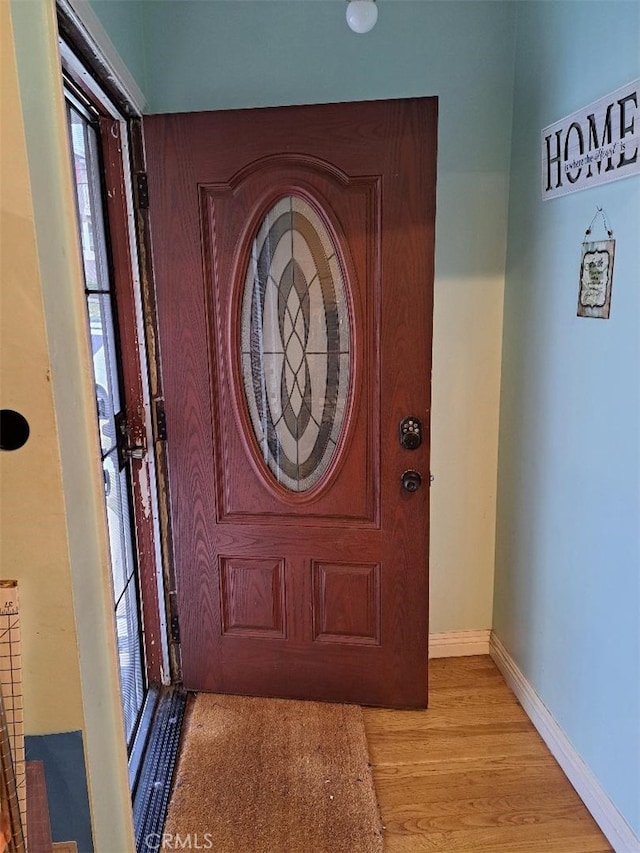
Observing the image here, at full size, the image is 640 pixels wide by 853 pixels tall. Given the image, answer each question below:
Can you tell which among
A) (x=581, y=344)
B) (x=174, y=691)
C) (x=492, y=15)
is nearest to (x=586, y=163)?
(x=581, y=344)

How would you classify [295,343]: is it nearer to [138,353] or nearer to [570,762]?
[138,353]

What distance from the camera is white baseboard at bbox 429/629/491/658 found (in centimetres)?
230

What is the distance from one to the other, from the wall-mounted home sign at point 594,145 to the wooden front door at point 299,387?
35 centimetres

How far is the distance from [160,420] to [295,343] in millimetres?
505

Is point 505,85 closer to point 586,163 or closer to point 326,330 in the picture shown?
point 586,163

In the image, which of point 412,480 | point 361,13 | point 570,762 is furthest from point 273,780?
point 361,13

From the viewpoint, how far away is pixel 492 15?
1890 millimetres

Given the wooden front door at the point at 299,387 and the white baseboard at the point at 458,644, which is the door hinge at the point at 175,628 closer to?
the wooden front door at the point at 299,387

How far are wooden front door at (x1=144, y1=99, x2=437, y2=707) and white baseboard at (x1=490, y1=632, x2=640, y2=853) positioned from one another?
0.35 m

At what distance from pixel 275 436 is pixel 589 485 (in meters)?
0.95

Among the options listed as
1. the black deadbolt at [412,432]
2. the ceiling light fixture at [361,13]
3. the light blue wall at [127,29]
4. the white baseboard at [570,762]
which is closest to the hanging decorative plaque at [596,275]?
the black deadbolt at [412,432]

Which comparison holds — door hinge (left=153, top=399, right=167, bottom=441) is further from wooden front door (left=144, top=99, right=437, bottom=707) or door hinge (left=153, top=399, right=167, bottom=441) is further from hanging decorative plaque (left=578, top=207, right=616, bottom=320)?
hanging decorative plaque (left=578, top=207, right=616, bottom=320)

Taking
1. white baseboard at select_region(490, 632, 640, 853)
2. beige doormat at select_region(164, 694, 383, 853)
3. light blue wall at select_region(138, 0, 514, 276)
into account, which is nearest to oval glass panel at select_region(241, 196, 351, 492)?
light blue wall at select_region(138, 0, 514, 276)

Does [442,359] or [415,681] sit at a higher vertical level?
[442,359]
